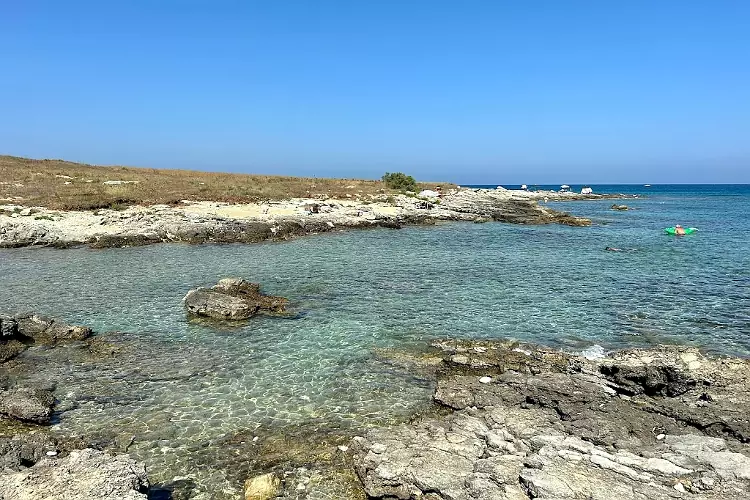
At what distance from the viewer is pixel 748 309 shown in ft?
71.4

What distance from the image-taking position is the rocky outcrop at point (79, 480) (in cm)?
816

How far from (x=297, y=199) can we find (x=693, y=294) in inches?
1878

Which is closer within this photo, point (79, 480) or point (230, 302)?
point (79, 480)

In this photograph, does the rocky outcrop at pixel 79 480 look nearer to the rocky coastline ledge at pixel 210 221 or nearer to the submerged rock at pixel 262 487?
the submerged rock at pixel 262 487

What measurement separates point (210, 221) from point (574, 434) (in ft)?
126

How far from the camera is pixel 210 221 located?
A: 1706 inches

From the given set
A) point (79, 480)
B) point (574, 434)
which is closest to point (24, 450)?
point (79, 480)

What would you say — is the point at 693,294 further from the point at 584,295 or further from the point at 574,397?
→ the point at 574,397

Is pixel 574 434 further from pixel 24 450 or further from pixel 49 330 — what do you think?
pixel 49 330

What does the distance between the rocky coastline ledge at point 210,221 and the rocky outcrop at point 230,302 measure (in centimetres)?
1778

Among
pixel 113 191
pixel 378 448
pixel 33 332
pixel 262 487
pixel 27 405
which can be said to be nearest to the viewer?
pixel 262 487

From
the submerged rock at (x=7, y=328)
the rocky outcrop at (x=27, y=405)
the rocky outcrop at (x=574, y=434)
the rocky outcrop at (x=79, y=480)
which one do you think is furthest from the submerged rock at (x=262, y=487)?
the submerged rock at (x=7, y=328)

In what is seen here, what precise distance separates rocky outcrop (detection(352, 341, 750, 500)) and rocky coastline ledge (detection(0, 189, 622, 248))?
3066 cm

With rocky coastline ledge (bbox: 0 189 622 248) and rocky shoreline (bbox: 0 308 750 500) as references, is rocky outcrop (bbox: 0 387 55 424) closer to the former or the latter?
rocky shoreline (bbox: 0 308 750 500)
